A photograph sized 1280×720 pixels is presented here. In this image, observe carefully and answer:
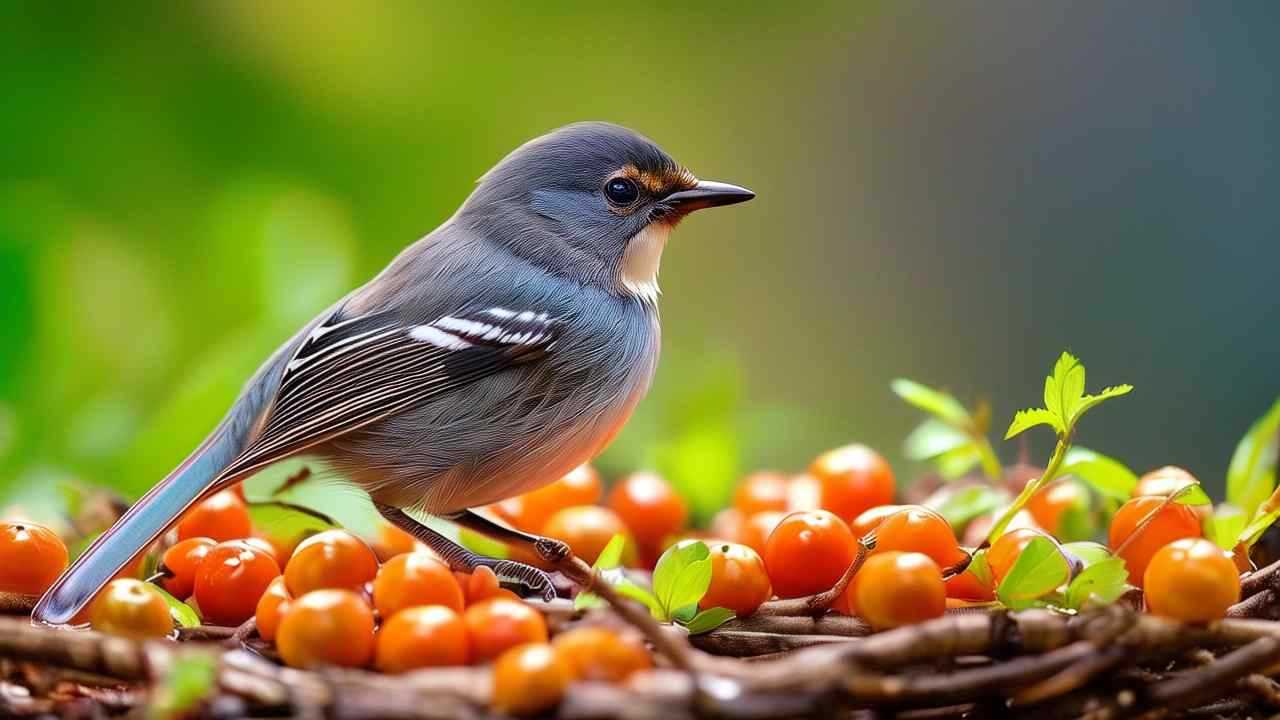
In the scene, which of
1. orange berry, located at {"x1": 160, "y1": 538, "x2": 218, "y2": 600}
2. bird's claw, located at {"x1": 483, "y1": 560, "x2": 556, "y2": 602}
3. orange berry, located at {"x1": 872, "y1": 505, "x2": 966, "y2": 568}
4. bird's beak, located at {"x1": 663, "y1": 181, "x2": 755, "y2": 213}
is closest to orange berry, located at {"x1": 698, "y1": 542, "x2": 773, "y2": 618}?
orange berry, located at {"x1": 872, "y1": 505, "x2": 966, "y2": 568}

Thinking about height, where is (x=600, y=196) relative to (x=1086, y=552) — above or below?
above

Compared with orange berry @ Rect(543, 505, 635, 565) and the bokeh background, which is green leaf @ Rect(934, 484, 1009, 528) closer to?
orange berry @ Rect(543, 505, 635, 565)

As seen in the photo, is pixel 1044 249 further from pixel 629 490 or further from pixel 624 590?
pixel 624 590


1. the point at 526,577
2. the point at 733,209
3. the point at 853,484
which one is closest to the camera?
the point at 526,577

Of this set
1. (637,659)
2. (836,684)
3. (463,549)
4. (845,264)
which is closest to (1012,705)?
(836,684)

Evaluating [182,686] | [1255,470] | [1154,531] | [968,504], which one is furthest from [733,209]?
[182,686]

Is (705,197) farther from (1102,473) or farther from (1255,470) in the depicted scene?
(1255,470)

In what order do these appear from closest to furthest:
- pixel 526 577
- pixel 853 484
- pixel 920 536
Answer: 1. pixel 920 536
2. pixel 526 577
3. pixel 853 484

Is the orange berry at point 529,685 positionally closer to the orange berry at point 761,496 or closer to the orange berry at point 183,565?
the orange berry at point 183,565
